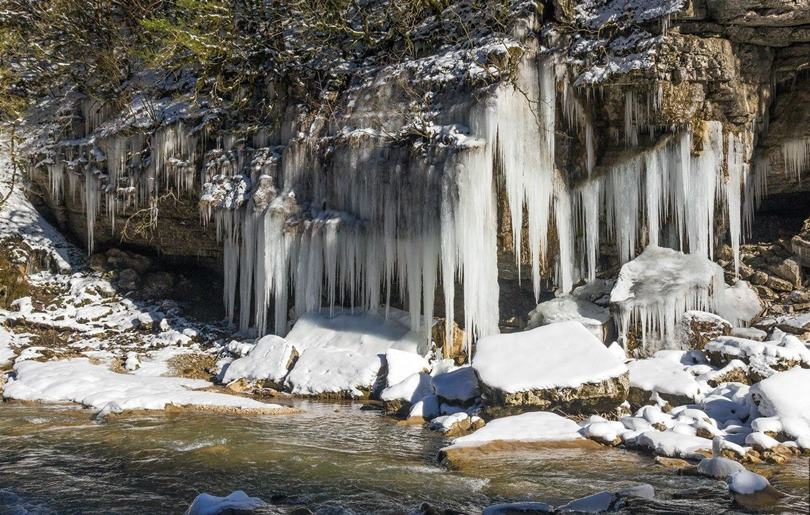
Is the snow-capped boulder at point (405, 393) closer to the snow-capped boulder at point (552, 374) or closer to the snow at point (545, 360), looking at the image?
the snow at point (545, 360)

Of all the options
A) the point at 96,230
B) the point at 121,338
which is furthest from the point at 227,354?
the point at 96,230

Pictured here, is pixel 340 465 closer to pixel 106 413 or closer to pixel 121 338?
pixel 106 413

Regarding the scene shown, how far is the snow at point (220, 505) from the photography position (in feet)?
16.7

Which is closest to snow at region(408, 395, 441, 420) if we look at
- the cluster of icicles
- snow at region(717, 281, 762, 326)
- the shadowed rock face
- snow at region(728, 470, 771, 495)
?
the cluster of icicles

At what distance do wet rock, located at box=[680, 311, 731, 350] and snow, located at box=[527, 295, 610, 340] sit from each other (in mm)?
1609

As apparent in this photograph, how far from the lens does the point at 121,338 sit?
16.2 meters

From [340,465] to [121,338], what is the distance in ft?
36.0

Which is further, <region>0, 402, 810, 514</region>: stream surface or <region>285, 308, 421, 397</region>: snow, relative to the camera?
<region>285, 308, 421, 397</region>: snow

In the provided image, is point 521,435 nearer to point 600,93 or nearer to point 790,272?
point 600,93

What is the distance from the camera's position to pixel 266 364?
1304 centimetres

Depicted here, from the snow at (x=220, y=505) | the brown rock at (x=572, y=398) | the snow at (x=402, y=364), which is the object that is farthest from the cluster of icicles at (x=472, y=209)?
the snow at (x=220, y=505)

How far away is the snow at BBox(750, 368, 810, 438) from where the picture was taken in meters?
7.30

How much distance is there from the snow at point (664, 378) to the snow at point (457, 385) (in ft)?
7.77

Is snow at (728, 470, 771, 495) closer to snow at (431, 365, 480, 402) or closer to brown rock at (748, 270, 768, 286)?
snow at (431, 365, 480, 402)
